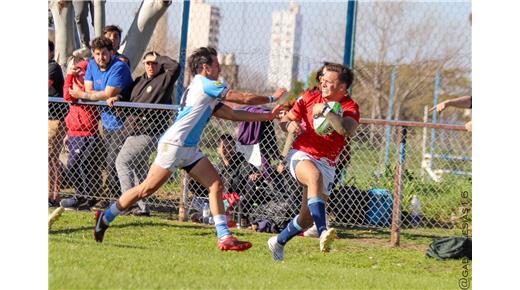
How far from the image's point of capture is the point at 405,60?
29.0m

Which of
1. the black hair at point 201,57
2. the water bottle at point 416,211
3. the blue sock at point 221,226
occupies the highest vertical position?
the black hair at point 201,57

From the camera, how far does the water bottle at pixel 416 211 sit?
12.1 meters

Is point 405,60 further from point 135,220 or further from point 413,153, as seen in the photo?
point 135,220

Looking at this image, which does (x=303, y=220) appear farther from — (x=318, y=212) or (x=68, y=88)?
(x=68, y=88)

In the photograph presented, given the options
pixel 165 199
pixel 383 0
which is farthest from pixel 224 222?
pixel 383 0

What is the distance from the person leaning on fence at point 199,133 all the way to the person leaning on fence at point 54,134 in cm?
350

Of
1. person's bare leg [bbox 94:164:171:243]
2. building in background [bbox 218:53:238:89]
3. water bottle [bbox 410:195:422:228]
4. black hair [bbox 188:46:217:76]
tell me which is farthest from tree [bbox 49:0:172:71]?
person's bare leg [bbox 94:164:171:243]

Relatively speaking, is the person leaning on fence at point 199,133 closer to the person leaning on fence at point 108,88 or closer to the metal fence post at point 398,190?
the metal fence post at point 398,190

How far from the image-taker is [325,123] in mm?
9164

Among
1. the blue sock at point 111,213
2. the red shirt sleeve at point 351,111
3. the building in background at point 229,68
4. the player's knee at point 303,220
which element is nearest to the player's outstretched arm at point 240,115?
the red shirt sleeve at point 351,111

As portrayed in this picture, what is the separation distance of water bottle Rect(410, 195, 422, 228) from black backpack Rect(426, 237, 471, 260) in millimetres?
1229

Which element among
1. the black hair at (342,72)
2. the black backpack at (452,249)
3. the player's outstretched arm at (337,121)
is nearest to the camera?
the player's outstretched arm at (337,121)

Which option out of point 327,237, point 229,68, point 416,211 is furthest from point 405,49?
point 327,237
